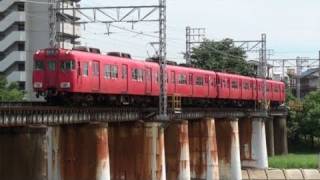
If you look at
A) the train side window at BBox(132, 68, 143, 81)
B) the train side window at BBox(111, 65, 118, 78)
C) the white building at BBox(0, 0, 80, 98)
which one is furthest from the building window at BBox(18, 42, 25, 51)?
the train side window at BBox(111, 65, 118, 78)

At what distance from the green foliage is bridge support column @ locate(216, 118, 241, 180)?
64.0 ft

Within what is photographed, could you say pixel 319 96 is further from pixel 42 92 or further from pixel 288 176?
pixel 42 92

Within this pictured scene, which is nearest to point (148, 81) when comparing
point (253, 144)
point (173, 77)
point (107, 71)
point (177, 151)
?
point (173, 77)

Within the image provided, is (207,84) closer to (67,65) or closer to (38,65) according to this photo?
(38,65)

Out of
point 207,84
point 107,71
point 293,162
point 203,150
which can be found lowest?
point 293,162

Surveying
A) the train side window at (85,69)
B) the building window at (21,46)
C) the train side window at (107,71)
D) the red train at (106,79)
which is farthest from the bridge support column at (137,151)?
the building window at (21,46)

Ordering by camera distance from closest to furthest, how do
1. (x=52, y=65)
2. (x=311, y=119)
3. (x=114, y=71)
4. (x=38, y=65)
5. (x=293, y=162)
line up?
1. (x=52, y=65)
2. (x=38, y=65)
3. (x=114, y=71)
4. (x=293, y=162)
5. (x=311, y=119)

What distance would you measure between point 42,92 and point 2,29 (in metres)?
52.6

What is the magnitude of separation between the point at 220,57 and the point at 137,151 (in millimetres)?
65919

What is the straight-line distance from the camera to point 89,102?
41.8 metres

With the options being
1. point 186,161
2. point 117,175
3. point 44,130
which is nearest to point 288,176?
point 186,161

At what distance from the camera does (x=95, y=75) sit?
4169 centimetres

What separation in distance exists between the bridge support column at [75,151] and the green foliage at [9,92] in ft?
101

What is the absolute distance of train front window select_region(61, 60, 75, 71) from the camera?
39656 millimetres
